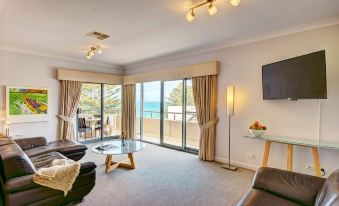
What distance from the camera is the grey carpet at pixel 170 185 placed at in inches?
98.7

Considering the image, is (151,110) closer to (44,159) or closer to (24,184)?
(44,159)

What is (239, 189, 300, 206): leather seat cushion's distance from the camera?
65.5 inches

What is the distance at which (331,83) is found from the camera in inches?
112

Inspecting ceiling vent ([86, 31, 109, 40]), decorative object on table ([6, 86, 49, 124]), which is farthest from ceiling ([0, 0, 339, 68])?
decorative object on table ([6, 86, 49, 124])

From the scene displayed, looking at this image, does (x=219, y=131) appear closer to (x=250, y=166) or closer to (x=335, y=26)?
(x=250, y=166)

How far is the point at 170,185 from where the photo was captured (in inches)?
116

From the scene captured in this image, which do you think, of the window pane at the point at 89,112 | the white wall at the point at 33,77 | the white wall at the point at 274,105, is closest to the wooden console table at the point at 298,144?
the white wall at the point at 274,105

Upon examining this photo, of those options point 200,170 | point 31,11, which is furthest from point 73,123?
point 200,170

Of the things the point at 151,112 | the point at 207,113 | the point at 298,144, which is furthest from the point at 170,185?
the point at 151,112

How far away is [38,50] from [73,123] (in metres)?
2.05

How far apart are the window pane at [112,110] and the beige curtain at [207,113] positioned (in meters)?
3.23

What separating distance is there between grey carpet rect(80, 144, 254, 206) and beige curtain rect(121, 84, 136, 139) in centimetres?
208

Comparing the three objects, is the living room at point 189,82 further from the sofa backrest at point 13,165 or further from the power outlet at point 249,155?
the sofa backrest at point 13,165

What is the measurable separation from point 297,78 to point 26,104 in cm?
560
